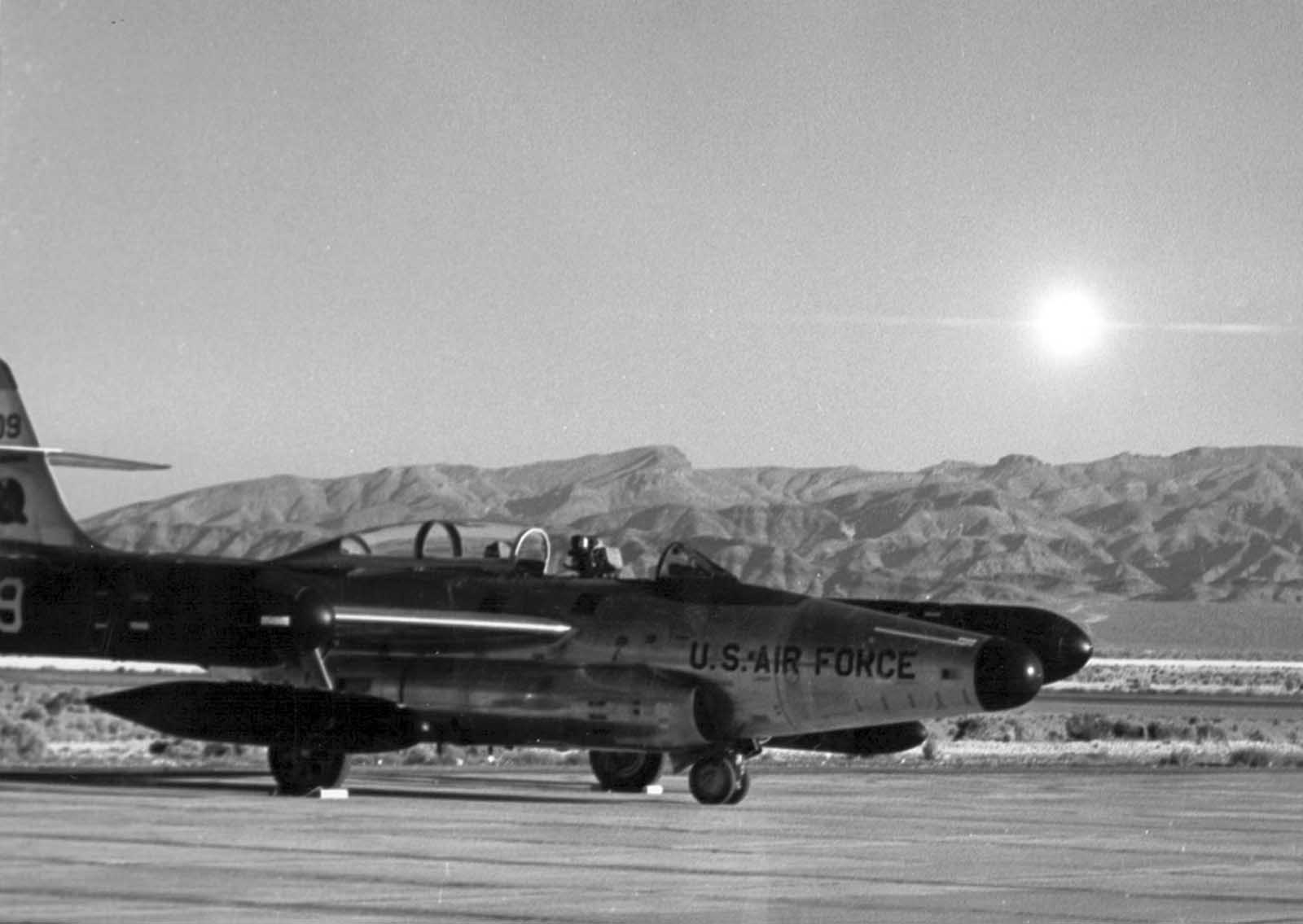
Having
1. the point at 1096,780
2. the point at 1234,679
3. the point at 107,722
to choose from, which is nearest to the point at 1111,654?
the point at 1234,679

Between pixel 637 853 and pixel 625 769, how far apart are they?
29.0 feet

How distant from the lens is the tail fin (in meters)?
30.0

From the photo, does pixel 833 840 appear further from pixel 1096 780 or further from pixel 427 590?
pixel 1096 780

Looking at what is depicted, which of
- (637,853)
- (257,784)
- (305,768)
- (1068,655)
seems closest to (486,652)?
(305,768)

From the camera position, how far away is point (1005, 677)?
80.5ft

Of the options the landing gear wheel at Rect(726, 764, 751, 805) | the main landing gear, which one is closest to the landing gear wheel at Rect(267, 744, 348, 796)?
the main landing gear

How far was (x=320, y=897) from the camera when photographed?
51.5 feet

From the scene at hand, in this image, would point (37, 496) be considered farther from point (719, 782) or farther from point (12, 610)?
A: point (719, 782)

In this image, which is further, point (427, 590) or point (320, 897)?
point (427, 590)

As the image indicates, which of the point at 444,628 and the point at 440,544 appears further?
the point at 440,544

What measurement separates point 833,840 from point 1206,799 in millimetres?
8152

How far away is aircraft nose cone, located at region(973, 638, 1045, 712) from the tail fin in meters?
10.6

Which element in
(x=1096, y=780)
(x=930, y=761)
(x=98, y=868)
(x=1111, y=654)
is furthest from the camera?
(x=1111, y=654)

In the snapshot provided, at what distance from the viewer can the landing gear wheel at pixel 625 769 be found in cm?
2819
